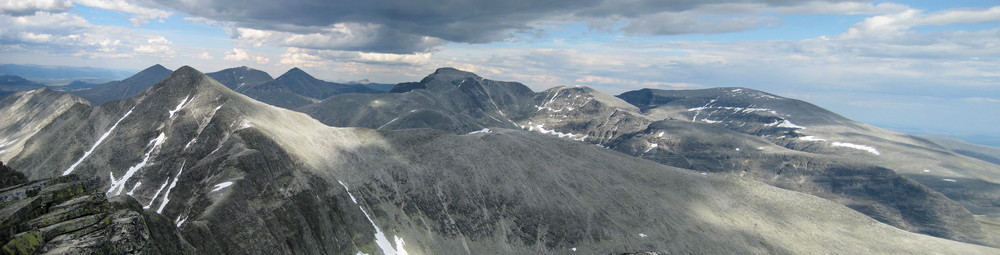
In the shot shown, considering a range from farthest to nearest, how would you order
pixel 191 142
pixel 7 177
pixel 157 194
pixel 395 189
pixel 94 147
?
pixel 395 189 < pixel 94 147 < pixel 191 142 < pixel 157 194 < pixel 7 177

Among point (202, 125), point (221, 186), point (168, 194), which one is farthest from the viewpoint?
point (202, 125)

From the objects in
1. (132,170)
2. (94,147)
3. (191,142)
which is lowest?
(132,170)

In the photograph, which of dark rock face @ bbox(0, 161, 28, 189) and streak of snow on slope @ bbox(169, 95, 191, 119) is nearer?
dark rock face @ bbox(0, 161, 28, 189)

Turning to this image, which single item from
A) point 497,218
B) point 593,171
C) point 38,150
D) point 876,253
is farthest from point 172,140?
point 876,253

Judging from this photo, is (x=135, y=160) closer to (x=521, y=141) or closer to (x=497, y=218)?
(x=497, y=218)

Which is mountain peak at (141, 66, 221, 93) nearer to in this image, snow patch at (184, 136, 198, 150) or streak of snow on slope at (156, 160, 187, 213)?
snow patch at (184, 136, 198, 150)

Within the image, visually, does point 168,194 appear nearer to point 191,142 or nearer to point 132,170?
point 191,142

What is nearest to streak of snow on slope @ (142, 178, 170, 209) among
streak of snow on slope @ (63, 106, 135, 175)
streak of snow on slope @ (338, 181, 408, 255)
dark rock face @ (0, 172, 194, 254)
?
streak of snow on slope @ (63, 106, 135, 175)

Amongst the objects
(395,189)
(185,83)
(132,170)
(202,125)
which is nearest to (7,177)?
(132,170)
